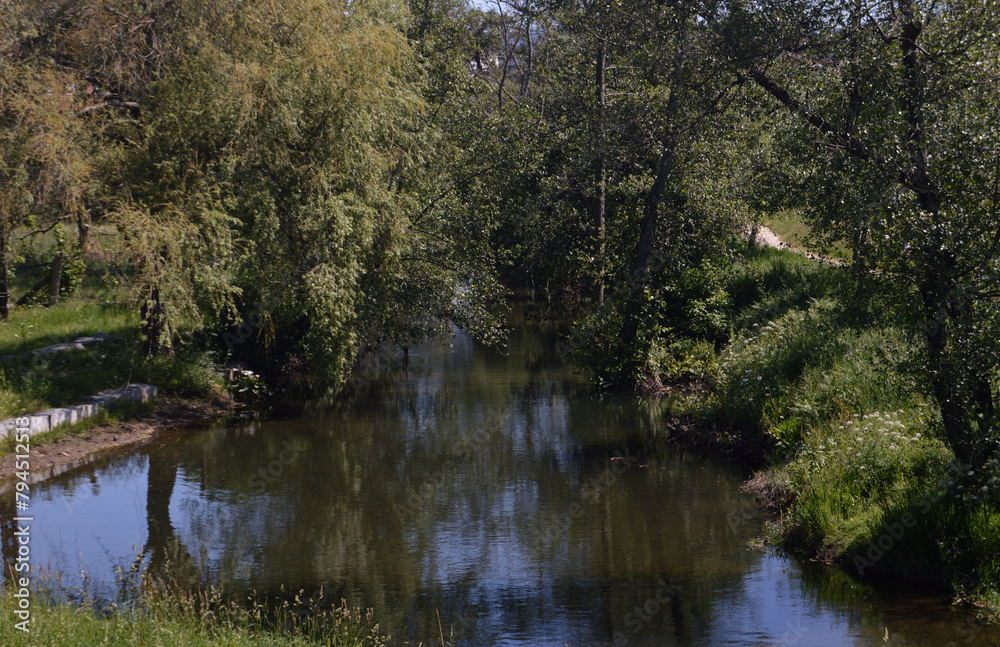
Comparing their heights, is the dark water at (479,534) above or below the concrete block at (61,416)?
below

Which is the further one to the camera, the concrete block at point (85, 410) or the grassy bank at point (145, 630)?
the concrete block at point (85, 410)

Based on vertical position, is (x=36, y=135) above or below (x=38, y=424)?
above

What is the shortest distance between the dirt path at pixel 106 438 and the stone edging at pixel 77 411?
29cm

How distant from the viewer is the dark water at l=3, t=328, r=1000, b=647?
336 inches

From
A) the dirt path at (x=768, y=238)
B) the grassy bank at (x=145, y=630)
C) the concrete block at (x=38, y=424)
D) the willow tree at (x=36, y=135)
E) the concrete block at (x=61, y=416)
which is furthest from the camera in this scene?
the dirt path at (x=768, y=238)

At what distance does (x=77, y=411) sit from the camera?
49.2 ft

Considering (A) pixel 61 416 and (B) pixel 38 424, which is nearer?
(B) pixel 38 424

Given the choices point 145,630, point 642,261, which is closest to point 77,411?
point 145,630

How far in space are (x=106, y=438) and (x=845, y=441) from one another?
40.1 feet

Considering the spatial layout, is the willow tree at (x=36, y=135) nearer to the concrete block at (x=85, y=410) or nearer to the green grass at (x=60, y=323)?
the concrete block at (x=85, y=410)

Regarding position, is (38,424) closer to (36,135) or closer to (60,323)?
(36,135)

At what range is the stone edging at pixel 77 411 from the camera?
1393cm

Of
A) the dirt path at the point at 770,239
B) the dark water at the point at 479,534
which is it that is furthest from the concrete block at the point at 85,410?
the dirt path at the point at 770,239

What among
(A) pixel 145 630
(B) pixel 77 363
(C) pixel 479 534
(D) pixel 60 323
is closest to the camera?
(A) pixel 145 630
